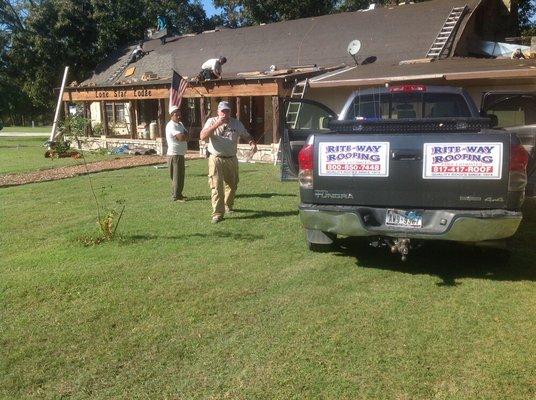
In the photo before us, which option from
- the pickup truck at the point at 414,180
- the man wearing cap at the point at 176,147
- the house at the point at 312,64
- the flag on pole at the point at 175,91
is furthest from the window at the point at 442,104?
the flag on pole at the point at 175,91

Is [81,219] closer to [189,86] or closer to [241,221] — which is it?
[241,221]

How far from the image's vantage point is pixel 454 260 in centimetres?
562

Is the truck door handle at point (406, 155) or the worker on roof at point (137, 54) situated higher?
the worker on roof at point (137, 54)

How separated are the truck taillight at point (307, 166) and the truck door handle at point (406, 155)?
77 cm

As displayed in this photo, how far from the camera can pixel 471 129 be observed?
4668mm

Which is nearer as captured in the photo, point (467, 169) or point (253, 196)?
point (467, 169)

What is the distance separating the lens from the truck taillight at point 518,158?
4.34 meters

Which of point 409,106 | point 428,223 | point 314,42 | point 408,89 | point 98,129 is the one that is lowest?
point 428,223

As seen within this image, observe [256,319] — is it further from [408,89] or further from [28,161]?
[28,161]

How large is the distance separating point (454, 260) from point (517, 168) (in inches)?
61.2

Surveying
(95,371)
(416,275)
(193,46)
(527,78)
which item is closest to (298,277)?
(416,275)

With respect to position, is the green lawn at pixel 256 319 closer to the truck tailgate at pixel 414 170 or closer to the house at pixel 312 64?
the truck tailgate at pixel 414 170

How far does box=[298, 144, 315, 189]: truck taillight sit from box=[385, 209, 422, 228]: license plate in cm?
80

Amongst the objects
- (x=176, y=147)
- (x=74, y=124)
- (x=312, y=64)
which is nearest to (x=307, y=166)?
(x=74, y=124)
